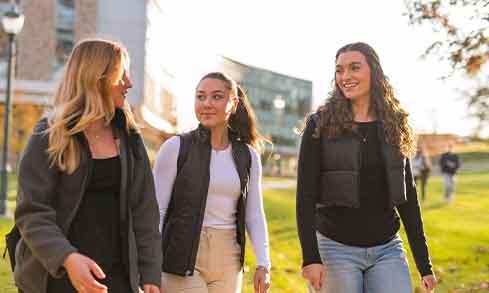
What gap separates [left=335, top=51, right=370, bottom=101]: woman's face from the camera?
496cm

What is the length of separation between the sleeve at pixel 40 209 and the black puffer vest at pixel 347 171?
5.79ft

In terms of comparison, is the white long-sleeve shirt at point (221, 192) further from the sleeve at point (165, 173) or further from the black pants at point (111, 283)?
the black pants at point (111, 283)

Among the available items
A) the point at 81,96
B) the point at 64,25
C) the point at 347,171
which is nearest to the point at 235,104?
the point at 347,171

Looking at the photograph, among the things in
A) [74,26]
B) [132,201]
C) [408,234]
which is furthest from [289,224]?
[74,26]

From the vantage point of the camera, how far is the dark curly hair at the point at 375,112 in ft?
15.9

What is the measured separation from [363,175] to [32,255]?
2.04 meters

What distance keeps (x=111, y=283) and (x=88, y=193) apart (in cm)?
42

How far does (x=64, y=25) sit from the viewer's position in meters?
63.4

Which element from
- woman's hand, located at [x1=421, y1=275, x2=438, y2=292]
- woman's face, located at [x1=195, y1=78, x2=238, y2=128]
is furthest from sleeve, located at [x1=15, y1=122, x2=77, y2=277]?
woman's hand, located at [x1=421, y1=275, x2=438, y2=292]

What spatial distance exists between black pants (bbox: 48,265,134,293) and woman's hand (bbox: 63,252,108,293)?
0.45 ft

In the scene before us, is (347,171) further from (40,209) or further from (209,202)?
(40,209)

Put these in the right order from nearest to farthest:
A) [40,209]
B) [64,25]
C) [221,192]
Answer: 1. [40,209]
2. [221,192]
3. [64,25]

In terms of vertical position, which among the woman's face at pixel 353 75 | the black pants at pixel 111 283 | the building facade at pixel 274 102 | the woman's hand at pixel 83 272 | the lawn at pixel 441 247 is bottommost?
the lawn at pixel 441 247

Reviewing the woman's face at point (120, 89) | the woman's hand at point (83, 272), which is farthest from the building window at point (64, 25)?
the woman's hand at point (83, 272)
